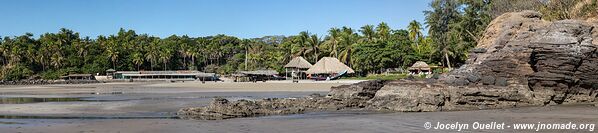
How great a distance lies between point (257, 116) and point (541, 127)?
9677 millimetres

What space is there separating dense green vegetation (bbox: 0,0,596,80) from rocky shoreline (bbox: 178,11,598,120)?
2766 cm

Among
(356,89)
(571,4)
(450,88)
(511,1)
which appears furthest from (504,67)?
(511,1)

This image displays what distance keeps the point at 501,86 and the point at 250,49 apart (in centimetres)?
11982

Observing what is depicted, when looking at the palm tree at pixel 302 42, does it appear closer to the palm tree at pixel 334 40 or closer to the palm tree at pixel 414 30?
the palm tree at pixel 334 40

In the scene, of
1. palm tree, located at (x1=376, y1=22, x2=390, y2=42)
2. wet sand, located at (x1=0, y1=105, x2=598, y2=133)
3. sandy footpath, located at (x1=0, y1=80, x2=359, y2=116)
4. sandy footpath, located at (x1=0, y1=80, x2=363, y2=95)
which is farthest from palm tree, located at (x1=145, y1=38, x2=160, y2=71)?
wet sand, located at (x1=0, y1=105, x2=598, y2=133)

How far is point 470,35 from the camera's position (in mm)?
62469

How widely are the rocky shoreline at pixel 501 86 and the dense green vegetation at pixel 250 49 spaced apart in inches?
1089

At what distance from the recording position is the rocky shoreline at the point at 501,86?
22.0 m

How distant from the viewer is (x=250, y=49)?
141750 mm

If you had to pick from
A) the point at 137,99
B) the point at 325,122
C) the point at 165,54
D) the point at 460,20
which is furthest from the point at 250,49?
the point at 325,122

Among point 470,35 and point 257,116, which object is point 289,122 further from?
point 470,35

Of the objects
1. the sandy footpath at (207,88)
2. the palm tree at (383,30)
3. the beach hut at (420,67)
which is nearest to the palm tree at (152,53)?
the palm tree at (383,30)

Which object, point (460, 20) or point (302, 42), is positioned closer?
point (460, 20)

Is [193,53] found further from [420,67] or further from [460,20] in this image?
[460,20]
